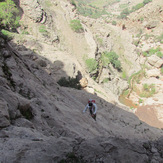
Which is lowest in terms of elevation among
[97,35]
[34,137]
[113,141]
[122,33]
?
[34,137]

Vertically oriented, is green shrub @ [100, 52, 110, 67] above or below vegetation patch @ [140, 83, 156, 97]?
above

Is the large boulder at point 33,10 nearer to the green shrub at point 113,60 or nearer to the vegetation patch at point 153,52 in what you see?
the green shrub at point 113,60

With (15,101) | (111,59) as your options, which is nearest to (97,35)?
(111,59)

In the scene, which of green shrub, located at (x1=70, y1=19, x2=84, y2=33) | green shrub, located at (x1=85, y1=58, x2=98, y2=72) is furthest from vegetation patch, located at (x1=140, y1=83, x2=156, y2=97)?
green shrub, located at (x1=70, y1=19, x2=84, y2=33)

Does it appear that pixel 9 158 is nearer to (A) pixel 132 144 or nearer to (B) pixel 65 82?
(A) pixel 132 144

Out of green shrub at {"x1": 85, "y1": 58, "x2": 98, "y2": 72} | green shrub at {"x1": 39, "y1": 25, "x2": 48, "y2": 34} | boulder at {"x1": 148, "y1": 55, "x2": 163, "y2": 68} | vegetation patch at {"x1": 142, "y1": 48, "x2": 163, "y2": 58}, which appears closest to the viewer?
green shrub at {"x1": 39, "y1": 25, "x2": 48, "y2": 34}

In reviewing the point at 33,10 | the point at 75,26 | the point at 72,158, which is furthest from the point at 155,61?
the point at 72,158

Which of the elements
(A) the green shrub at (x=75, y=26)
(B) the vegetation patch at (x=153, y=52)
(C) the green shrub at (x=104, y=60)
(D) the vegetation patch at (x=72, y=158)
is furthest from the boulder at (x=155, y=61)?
(D) the vegetation patch at (x=72, y=158)

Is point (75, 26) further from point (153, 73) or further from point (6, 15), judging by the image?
point (153, 73)

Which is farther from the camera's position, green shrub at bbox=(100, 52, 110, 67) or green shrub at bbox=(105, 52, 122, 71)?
green shrub at bbox=(105, 52, 122, 71)

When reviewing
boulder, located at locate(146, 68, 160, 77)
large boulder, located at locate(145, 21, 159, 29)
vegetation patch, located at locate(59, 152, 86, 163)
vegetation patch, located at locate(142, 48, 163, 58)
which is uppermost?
large boulder, located at locate(145, 21, 159, 29)

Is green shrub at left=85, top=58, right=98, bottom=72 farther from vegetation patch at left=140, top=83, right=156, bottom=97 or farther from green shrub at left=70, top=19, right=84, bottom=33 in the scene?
vegetation patch at left=140, top=83, right=156, bottom=97

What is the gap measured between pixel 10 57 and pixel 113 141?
7.08 meters

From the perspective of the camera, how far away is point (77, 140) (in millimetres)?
3723
